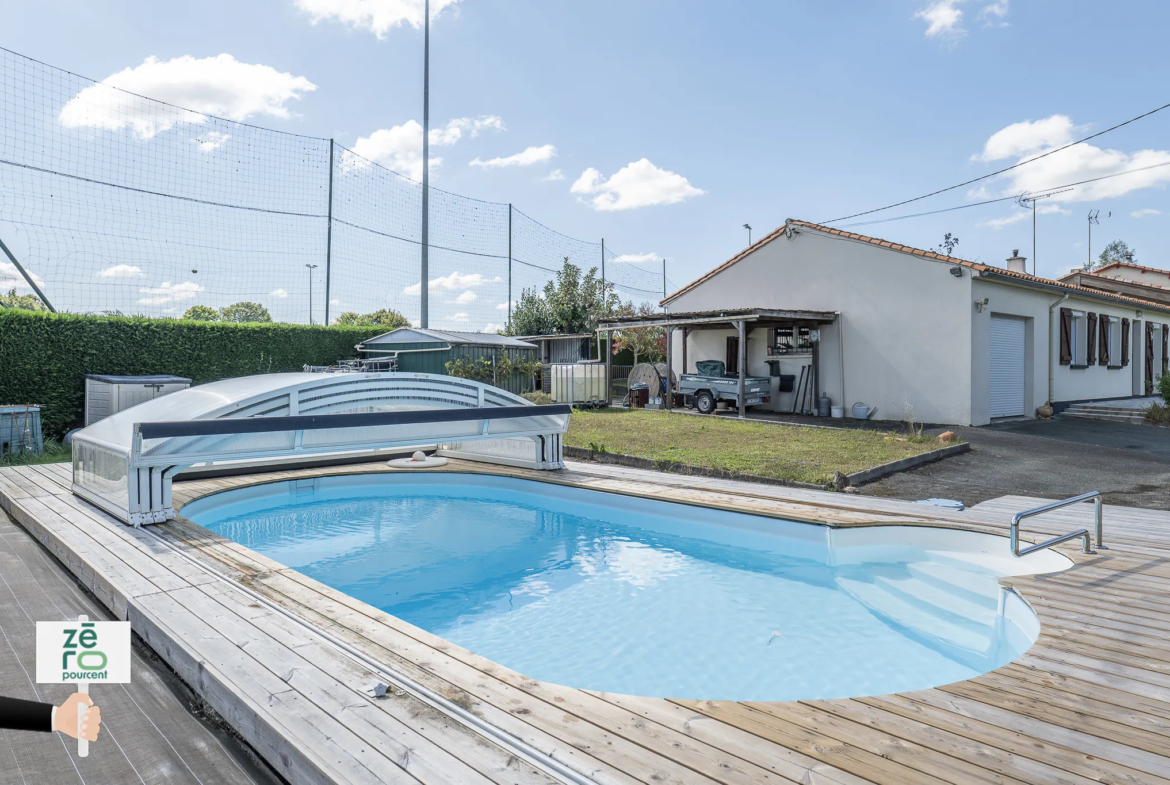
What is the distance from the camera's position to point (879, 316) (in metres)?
14.8

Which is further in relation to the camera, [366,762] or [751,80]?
[751,80]

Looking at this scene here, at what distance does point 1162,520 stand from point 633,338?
18513 millimetres

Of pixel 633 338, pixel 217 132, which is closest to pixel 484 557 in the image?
pixel 217 132

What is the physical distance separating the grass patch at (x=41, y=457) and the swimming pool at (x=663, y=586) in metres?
4.83

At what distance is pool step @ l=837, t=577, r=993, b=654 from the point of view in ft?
14.2

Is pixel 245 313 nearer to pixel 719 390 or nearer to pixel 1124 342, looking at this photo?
pixel 719 390

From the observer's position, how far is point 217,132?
1469 centimetres

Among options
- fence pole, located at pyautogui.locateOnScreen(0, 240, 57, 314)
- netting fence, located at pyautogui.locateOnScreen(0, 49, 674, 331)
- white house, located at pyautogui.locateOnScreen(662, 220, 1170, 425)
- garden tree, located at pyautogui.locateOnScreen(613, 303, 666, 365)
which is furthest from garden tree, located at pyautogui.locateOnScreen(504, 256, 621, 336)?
fence pole, located at pyautogui.locateOnScreen(0, 240, 57, 314)

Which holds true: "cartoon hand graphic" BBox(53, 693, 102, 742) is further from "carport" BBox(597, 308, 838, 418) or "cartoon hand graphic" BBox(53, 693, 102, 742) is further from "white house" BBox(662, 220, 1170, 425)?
"white house" BBox(662, 220, 1170, 425)

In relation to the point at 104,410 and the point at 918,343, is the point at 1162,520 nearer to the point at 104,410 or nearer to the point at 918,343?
the point at 918,343

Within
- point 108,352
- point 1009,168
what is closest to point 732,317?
point 1009,168

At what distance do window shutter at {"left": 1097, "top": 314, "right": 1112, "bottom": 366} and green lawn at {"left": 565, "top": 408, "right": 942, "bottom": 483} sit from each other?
33.7 feet

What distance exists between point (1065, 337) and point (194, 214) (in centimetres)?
2056

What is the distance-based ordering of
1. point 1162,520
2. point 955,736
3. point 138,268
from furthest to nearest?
point 138,268, point 1162,520, point 955,736
